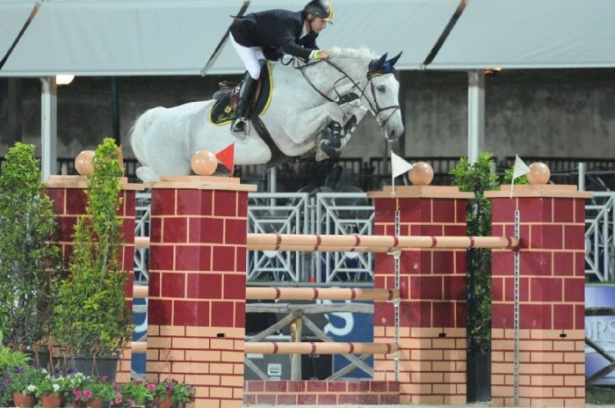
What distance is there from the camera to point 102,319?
773cm

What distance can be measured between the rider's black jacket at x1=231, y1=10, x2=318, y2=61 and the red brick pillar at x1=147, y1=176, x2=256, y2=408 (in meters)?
1.86

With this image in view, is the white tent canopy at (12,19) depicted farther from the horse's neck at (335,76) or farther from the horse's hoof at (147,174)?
the horse's neck at (335,76)

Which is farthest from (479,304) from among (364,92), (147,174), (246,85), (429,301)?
(147,174)

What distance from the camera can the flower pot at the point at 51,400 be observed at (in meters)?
7.36

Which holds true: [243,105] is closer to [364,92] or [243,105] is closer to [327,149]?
[327,149]

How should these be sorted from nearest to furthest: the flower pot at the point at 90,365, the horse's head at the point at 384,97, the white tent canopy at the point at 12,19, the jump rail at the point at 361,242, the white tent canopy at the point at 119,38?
the flower pot at the point at 90,365 → the jump rail at the point at 361,242 → the horse's head at the point at 384,97 → the white tent canopy at the point at 119,38 → the white tent canopy at the point at 12,19

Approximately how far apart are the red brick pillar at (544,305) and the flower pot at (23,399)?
3.06m

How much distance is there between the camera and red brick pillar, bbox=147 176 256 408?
25.7 ft

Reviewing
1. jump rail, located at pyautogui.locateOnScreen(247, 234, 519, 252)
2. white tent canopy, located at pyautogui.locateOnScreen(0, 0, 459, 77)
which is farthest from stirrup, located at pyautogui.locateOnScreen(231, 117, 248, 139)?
white tent canopy, located at pyautogui.locateOnScreen(0, 0, 459, 77)

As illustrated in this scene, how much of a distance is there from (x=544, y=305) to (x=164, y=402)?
105 inches

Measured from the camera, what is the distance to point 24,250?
797 centimetres

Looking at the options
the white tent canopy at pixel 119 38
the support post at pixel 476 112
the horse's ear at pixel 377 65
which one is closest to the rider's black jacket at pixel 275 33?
the horse's ear at pixel 377 65

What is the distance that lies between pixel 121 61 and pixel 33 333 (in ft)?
24.8

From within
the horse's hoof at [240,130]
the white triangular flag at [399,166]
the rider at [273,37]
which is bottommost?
the white triangular flag at [399,166]
